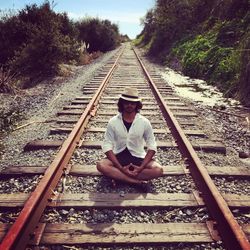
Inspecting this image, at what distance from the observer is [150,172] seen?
4297mm

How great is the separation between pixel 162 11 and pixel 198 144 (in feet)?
59.8

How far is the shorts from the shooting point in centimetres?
452

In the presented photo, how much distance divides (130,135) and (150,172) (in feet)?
1.66

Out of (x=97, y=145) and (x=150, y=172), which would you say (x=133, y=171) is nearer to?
(x=150, y=172)

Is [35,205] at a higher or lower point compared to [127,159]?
lower

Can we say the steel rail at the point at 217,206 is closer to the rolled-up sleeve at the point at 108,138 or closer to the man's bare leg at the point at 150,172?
the man's bare leg at the point at 150,172

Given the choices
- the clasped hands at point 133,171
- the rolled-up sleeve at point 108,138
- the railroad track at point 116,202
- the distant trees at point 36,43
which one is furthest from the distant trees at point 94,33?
the clasped hands at point 133,171

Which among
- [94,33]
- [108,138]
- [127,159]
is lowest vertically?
[127,159]

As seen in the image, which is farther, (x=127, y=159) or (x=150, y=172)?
(x=127, y=159)

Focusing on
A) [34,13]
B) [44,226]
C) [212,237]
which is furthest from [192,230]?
[34,13]

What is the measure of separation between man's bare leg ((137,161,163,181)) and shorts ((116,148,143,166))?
8.6 inches

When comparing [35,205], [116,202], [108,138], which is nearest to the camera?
[35,205]

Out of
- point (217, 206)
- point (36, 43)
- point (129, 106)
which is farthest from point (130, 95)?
point (36, 43)

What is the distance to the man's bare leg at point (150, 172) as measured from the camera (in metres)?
4.29
